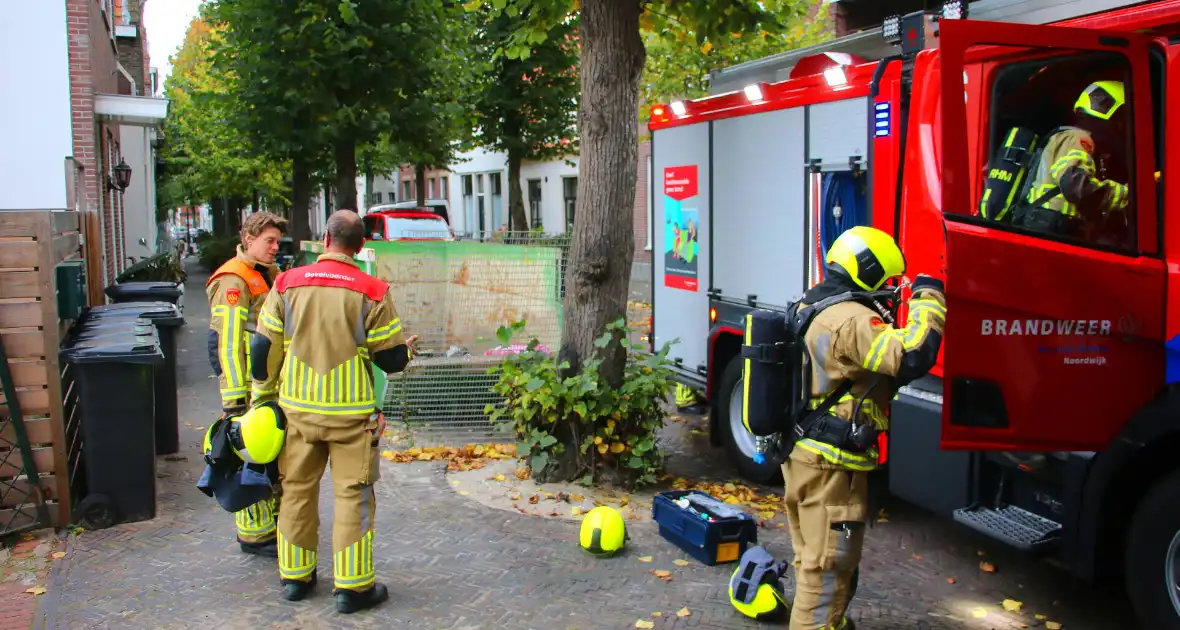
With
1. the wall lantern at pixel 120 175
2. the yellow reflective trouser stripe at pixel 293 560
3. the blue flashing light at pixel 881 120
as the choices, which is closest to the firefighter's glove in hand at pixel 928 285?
the blue flashing light at pixel 881 120

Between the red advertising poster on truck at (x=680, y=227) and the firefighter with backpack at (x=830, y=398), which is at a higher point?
the red advertising poster on truck at (x=680, y=227)

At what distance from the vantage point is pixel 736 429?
688 cm

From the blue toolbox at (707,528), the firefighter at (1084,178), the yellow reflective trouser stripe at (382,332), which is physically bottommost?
the blue toolbox at (707,528)

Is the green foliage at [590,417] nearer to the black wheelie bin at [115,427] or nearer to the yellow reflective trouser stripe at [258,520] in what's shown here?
the yellow reflective trouser stripe at [258,520]

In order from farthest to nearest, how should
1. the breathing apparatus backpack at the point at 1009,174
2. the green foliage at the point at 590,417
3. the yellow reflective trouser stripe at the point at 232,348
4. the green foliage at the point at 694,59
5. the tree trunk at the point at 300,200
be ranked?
the tree trunk at the point at 300,200 < the green foliage at the point at 694,59 < the green foliage at the point at 590,417 < the yellow reflective trouser stripe at the point at 232,348 < the breathing apparatus backpack at the point at 1009,174

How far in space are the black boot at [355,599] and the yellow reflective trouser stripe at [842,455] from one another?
2.12 meters

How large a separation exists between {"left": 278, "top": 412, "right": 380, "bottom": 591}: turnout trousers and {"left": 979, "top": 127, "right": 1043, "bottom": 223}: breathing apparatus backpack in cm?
285

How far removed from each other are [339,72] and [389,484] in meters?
11.5

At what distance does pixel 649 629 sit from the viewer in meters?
4.38

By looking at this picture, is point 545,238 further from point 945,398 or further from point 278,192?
point 278,192

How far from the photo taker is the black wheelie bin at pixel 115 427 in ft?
18.5

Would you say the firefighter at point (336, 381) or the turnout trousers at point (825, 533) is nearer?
the turnout trousers at point (825, 533)

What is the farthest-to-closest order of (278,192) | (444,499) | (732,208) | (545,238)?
1. (278,192)
2. (545,238)
3. (732,208)
4. (444,499)

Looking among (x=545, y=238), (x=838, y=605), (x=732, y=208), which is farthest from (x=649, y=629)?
(x=545, y=238)
